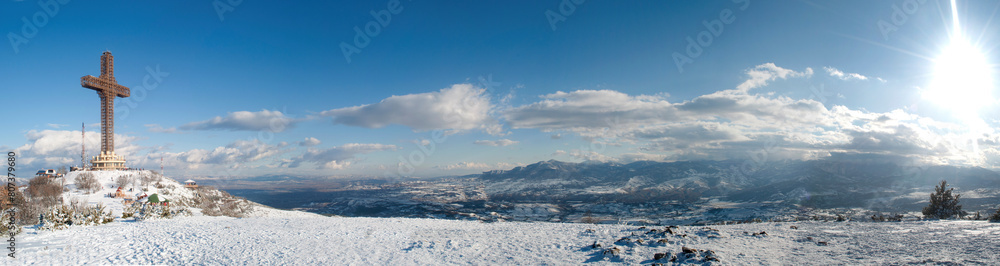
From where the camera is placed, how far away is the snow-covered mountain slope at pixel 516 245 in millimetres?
14625

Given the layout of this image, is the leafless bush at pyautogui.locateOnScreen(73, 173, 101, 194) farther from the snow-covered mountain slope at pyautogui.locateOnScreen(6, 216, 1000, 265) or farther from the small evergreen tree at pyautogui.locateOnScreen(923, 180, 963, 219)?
the small evergreen tree at pyautogui.locateOnScreen(923, 180, 963, 219)

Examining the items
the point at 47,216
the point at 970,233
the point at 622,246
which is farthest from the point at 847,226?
the point at 47,216

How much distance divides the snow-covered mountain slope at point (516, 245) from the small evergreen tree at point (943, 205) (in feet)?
62.0

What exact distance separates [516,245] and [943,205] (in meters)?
39.4

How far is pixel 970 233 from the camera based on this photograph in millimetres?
16234

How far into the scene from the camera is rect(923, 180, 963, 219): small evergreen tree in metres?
31.6

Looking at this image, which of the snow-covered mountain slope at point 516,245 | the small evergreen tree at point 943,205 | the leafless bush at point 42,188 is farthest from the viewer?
the leafless bush at point 42,188

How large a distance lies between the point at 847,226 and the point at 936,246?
6.78 m

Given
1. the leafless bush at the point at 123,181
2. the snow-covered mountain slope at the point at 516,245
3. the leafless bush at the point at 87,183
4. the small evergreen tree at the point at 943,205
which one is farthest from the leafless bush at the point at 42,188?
the small evergreen tree at the point at 943,205

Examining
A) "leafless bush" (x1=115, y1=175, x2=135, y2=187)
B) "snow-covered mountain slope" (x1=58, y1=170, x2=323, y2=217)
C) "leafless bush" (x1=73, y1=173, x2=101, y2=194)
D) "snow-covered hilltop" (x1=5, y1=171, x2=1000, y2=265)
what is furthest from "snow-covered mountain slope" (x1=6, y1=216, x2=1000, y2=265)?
"leafless bush" (x1=115, y1=175, x2=135, y2=187)

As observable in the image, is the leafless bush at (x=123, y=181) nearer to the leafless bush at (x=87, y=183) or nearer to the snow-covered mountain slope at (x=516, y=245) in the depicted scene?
the leafless bush at (x=87, y=183)

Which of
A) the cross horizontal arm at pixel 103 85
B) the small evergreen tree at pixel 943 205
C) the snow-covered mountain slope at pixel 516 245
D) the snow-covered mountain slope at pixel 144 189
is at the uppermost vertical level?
the cross horizontal arm at pixel 103 85

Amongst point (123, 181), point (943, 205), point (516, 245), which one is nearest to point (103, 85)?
point (123, 181)

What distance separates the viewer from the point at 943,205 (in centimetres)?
3244
